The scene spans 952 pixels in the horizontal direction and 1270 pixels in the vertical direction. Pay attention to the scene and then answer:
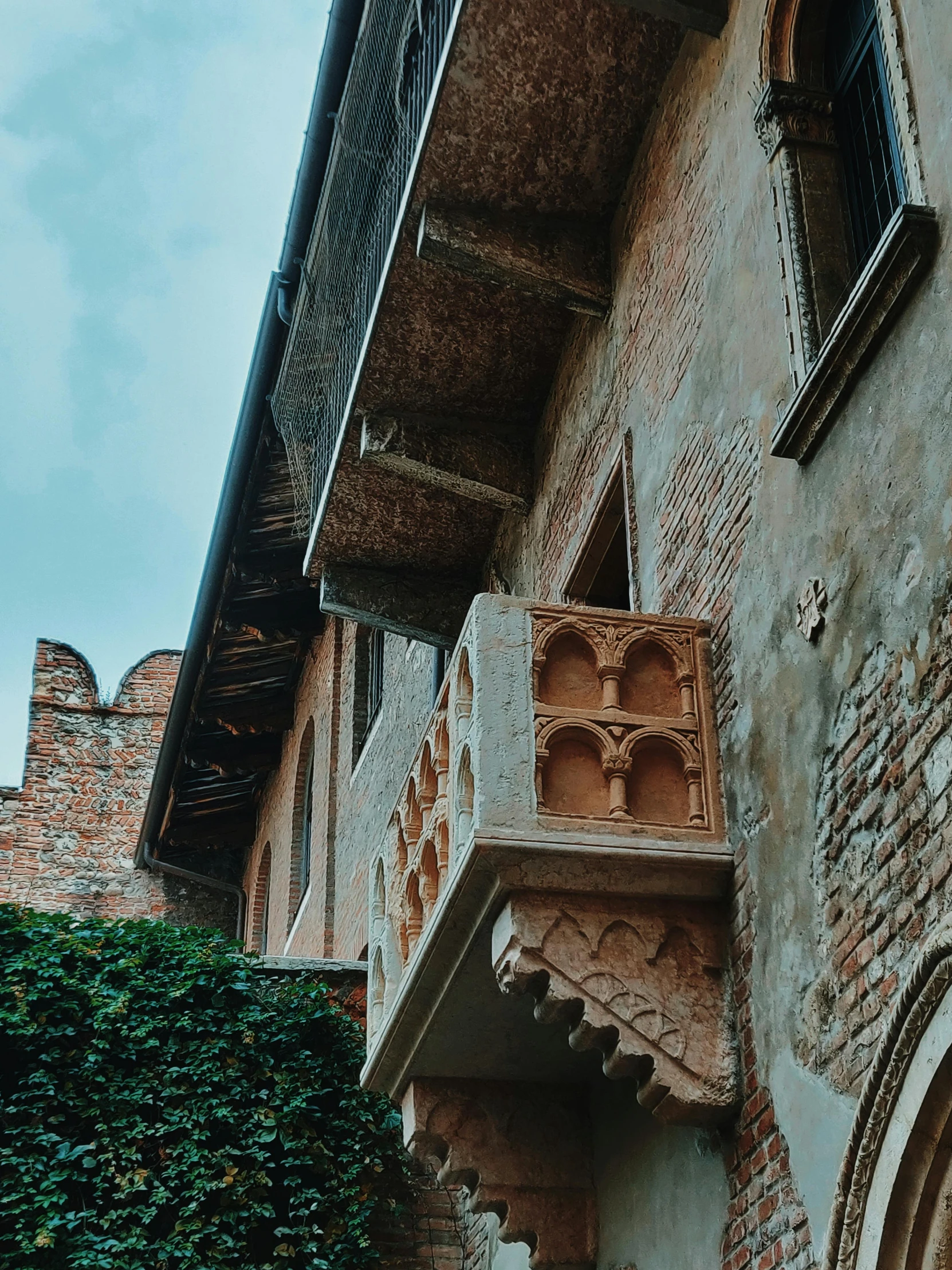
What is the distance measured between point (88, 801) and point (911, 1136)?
17510 mm

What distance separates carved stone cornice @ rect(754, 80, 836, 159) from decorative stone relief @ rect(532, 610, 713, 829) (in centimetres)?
170

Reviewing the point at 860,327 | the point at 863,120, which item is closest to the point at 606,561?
the point at 863,120

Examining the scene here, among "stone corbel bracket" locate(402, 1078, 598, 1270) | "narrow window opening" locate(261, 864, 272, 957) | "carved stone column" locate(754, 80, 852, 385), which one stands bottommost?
"stone corbel bracket" locate(402, 1078, 598, 1270)

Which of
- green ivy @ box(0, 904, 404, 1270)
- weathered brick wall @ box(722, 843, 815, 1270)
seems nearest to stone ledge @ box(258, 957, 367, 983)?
green ivy @ box(0, 904, 404, 1270)

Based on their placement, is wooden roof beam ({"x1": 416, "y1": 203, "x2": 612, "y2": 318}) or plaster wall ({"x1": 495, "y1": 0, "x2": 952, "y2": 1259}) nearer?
plaster wall ({"x1": 495, "y1": 0, "x2": 952, "y2": 1259})

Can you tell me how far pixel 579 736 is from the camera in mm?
5273

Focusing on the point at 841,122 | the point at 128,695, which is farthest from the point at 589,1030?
the point at 128,695

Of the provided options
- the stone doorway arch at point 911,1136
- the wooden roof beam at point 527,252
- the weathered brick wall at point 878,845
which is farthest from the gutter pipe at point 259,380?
the stone doorway arch at point 911,1136

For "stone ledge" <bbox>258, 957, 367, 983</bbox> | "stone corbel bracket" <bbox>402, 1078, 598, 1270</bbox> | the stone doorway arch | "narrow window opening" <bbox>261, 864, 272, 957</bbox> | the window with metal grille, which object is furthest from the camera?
"narrow window opening" <bbox>261, 864, 272, 957</bbox>

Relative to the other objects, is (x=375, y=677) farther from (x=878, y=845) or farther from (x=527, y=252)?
(x=878, y=845)

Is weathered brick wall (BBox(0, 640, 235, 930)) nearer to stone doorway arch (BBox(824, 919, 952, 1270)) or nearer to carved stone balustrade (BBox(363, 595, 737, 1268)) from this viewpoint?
carved stone balustrade (BBox(363, 595, 737, 1268))

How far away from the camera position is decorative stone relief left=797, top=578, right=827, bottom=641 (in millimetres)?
4613

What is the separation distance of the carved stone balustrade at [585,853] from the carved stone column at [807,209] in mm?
1147

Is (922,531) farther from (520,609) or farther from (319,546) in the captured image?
(319,546)
